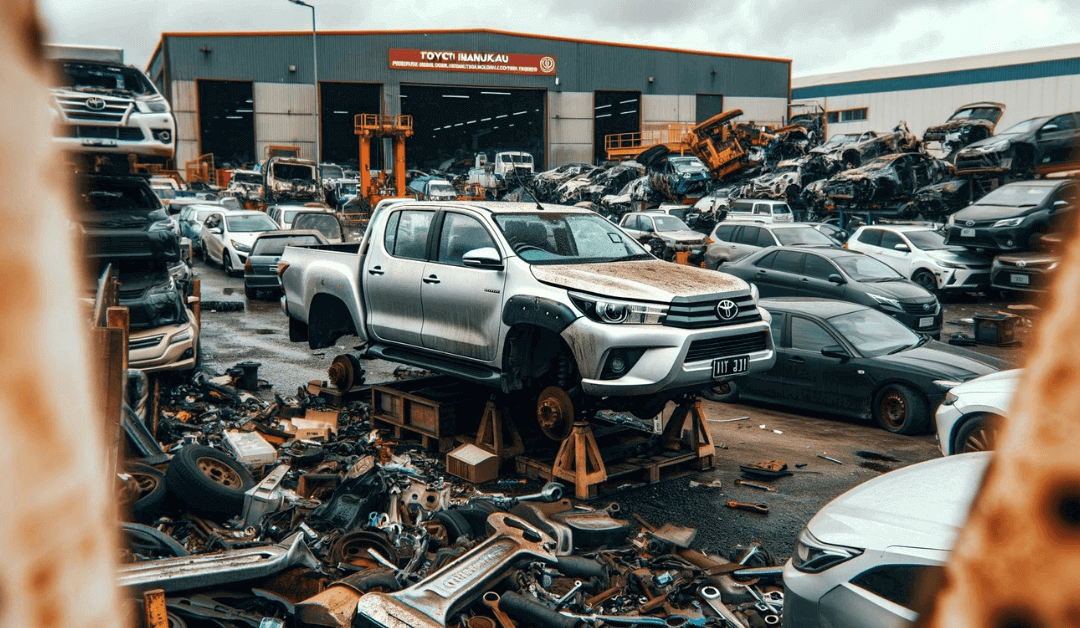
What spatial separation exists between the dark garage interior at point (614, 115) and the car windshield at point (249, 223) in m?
31.4

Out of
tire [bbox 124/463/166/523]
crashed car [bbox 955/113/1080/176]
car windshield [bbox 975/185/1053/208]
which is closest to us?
tire [bbox 124/463/166/523]

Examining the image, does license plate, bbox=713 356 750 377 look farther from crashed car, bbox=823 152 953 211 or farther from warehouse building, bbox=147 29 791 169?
warehouse building, bbox=147 29 791 169

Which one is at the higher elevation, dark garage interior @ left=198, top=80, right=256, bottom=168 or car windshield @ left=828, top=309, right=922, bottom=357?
dark garage interior @ left=198, top=80, right=256, bottom=168

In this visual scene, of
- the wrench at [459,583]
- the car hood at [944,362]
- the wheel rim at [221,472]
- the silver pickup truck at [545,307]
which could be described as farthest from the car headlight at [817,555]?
the car hood at [944,362]

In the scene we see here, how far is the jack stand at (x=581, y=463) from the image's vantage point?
22.6 feet

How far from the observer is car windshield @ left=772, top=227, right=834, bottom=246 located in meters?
18.0

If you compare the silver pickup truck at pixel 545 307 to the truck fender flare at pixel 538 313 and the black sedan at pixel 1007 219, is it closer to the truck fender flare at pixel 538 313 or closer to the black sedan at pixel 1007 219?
the truck fender flare at pixel 538 313

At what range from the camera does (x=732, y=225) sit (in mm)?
19234

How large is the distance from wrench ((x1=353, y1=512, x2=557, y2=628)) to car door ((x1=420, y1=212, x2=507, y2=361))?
5.92 feet

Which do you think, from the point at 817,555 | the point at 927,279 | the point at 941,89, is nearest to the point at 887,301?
the point at 927,279

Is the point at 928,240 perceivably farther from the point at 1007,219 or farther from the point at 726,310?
the point at 726,310

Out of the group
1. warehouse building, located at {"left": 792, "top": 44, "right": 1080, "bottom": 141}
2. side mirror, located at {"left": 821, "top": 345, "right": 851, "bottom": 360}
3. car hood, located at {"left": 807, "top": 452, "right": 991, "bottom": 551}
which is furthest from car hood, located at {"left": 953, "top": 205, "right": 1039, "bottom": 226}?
warehouse building, located at {"left": 792, "top": 44, "right": 1080, "bottom": 141}

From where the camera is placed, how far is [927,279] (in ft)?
59.7

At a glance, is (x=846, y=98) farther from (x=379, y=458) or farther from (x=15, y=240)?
(x=15, y=240)
